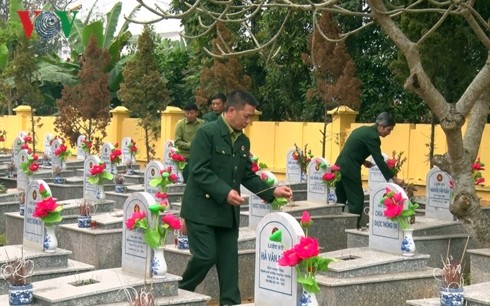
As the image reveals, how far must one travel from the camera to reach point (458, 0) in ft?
28.5

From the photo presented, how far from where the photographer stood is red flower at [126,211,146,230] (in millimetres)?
7516

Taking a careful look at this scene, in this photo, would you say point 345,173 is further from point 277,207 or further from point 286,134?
point 286,134

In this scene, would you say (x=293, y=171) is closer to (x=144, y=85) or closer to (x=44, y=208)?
(x=44, y=208)

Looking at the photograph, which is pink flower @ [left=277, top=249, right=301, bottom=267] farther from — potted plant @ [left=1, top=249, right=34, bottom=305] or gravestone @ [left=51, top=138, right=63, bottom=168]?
gravestone @ [left=51, top=138, right=63, bottom=168]

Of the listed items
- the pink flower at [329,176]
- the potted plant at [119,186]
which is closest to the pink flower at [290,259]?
the pink flower at [329,176]

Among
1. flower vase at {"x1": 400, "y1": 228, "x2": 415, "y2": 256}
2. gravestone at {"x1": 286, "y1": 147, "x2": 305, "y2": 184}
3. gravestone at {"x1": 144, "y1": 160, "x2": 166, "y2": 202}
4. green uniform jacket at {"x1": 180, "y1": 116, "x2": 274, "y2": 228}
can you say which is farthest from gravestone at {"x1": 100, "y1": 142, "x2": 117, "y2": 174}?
green uniform jacket at {"x1": 180, "y1": 116, "x2": 274, "y2": 228}

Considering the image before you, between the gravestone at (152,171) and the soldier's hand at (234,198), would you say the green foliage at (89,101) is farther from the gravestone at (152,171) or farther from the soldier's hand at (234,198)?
the soldier's hand at (234,198)

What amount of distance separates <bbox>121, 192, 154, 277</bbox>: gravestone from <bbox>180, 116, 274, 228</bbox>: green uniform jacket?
34 centimetres

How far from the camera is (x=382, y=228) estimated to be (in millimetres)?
8992

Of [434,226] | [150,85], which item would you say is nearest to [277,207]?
[434,226]

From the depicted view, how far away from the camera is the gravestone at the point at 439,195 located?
11336mm

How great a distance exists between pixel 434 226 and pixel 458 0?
2.79m

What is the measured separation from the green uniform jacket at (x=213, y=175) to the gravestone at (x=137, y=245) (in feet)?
1.10

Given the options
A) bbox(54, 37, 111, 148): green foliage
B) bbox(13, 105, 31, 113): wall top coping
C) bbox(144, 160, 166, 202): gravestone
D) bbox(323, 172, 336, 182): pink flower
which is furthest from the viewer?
bbox(13, 105, 31, 113): wall top coping
